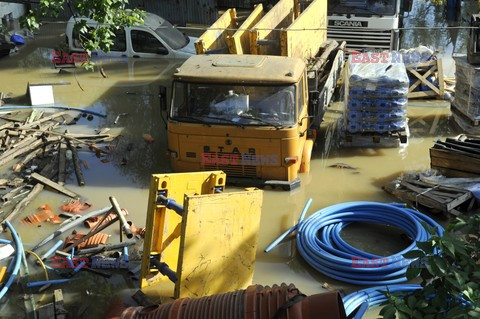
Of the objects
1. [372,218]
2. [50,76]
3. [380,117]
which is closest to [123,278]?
[372,218]

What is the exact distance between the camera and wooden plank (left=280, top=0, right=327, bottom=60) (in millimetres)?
Result: 12734

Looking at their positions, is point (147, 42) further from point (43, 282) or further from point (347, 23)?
point (43, 282)

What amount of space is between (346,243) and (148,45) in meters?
12.7

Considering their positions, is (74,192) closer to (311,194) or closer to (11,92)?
(311,194)

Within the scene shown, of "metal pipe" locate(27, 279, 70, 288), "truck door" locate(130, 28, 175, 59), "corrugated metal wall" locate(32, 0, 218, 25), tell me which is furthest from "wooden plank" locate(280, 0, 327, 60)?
"corrugated metal wall" locate(32, 0, 218, 25)

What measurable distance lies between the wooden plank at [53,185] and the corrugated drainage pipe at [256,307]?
19.0 feet

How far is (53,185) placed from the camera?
11.4m

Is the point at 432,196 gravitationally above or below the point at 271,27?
below

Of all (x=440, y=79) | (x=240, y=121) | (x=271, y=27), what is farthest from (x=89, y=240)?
(x=440, y=79)

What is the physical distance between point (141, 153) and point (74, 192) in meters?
2.29

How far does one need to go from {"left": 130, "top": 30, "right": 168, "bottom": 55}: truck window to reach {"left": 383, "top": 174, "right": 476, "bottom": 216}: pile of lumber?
11.2 meters

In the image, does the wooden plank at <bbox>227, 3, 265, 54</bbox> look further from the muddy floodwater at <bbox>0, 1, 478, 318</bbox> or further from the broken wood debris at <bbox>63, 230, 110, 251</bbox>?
the broken wood debris at <bbox>63, 230, 110, 251</bbox>

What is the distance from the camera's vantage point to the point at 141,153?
1335 cm

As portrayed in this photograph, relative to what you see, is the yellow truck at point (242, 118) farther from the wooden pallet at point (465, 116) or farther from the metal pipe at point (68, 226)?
the wooden pallet at point (465, 116)
